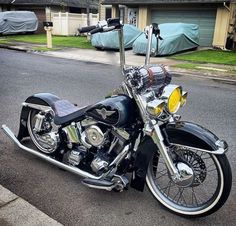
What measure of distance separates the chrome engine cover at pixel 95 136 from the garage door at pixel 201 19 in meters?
17.5

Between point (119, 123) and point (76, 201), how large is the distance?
3.06 ft

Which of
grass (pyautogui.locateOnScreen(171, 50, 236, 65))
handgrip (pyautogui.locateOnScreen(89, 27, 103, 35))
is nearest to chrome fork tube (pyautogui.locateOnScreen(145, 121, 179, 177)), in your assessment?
handgrip (pyautogui.locateOnScreen(89, 27, 103, 35))

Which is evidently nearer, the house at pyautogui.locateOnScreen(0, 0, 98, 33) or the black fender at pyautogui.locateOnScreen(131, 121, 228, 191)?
the black fender at pyautogui.locateOnScreen(131, 121, 228, 191)

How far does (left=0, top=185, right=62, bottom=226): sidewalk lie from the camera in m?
2.76

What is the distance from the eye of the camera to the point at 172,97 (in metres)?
2.74

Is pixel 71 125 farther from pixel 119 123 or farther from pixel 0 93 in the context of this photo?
pixel 0 93

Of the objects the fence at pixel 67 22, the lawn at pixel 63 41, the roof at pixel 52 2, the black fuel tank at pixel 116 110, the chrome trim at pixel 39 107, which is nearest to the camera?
the black fuel tank at pixel 116 110

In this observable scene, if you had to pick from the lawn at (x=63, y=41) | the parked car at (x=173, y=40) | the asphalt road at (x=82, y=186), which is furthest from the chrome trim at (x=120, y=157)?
the lawn at (x=63, y=41)

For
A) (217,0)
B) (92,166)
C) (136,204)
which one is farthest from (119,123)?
(217,0)

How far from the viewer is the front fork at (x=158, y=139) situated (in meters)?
2.75

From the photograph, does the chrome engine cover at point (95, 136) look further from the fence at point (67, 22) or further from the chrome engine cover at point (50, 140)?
the fence at point (67, 22)

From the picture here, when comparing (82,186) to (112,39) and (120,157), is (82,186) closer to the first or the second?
(120,157)

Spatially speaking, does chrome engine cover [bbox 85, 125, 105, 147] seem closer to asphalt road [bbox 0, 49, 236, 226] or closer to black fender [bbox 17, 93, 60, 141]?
asphalt road [bbox 0, 49, 236, 226]

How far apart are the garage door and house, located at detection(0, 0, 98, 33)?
Result: 11.7 m
